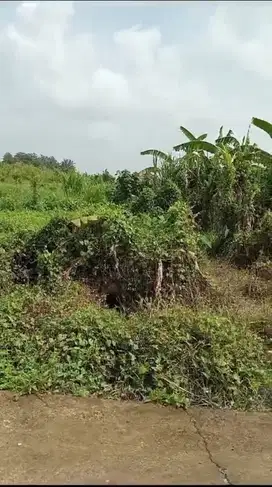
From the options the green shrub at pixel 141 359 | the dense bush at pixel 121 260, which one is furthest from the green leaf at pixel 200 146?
the green shrub at pixel 141 359

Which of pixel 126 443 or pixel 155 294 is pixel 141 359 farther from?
pixel 155 294

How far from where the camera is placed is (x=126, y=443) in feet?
11.5

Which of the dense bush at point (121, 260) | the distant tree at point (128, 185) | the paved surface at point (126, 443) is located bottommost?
the paved surface at point (126, 443)

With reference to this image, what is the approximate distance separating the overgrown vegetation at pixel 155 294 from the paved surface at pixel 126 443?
243 millimetres

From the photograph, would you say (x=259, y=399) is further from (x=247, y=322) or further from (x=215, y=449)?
(x=247, y=322)

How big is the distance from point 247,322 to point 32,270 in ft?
8.63

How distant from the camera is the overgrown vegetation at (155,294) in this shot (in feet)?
14.3

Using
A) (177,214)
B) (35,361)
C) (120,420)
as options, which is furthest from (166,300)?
(120,420)

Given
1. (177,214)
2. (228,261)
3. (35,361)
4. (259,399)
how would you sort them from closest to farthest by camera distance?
(259,399) → (35,361) → (177,214) → (228,261)

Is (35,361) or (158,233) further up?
(158,233)

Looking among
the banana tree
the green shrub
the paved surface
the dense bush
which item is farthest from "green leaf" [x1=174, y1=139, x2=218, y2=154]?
the paved surface

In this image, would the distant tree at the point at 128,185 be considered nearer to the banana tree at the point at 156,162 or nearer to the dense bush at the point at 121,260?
the banana tree at the point at 156,162

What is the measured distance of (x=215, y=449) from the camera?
137 inches

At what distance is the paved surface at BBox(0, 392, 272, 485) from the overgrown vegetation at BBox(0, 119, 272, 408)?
0.24 meters
